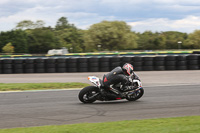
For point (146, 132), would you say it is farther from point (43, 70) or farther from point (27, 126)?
point (43, 70)

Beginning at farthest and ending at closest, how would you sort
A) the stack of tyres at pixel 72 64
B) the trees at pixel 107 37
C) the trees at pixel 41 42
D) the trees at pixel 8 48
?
the trees at pixel 41 42 < the trees at pixel 107 37 < the trees at pixel 8 48 < the stack of tyres at pixel 72 64

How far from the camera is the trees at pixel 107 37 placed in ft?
287

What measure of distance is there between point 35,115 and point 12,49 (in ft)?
247

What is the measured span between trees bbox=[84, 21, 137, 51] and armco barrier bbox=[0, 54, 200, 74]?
220 ft

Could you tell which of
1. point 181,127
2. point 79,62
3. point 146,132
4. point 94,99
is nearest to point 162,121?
point 181,127

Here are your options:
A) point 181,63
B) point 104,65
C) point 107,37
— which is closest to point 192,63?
point 181,63

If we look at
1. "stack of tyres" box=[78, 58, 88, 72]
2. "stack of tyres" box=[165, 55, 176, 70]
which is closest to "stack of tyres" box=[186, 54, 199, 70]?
"stack of tyres" box=[165, 55, 176, 70]

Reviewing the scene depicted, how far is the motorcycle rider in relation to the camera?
9.24 metres

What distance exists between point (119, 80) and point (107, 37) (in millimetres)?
78887

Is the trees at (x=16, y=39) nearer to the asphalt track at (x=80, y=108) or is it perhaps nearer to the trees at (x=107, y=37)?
the trees at (x=107, y=37)

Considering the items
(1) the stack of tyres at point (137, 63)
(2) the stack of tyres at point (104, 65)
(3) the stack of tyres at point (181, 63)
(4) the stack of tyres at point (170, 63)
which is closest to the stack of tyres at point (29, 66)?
(2) the stack of tyres at point (104, 65)

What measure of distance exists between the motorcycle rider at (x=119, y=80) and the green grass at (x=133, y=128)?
2745 mm

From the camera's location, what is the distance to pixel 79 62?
19.4 m

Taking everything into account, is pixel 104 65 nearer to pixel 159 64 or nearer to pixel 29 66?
pixel 159 64
